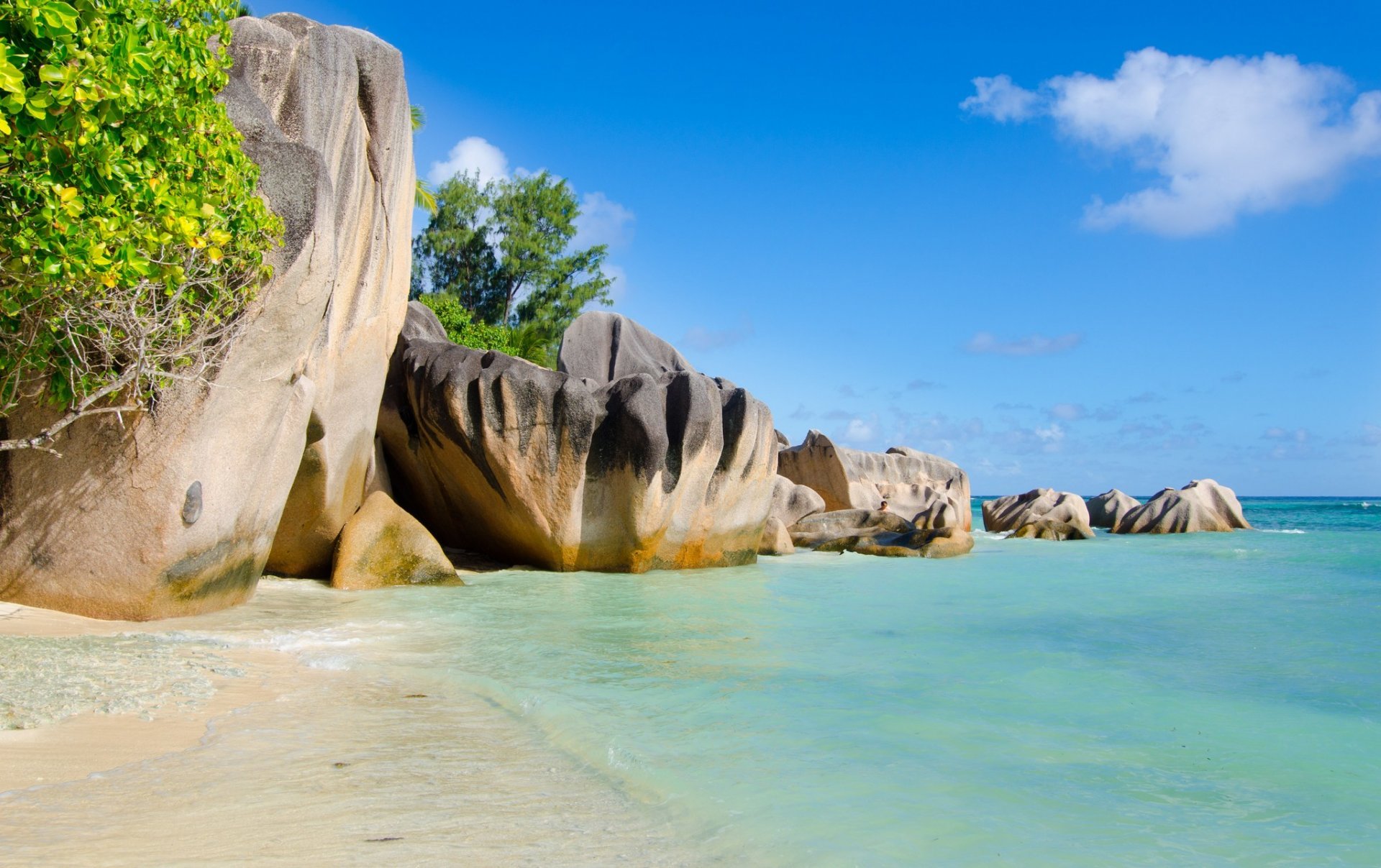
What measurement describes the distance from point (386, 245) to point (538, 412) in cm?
252

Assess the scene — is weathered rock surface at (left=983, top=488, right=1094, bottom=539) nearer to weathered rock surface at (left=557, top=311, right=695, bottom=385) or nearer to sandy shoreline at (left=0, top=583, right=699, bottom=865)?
weathered rock surface at (left=557, top=311, right=695, bottom=385)

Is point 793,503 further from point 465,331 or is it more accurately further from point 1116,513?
point 1116,513

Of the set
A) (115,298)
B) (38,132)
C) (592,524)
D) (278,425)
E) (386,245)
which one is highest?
(386,245)

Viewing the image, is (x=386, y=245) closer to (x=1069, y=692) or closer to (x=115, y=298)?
(x=115, y=298)

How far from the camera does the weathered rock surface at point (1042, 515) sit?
943 inches

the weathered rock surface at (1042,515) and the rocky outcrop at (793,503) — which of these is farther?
the weathered rock surface at (1042,515)

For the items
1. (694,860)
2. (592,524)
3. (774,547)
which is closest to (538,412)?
(592,524)

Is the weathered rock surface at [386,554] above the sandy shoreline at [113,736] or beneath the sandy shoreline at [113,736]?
above

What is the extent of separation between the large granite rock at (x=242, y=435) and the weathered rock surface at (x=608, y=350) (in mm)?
7065

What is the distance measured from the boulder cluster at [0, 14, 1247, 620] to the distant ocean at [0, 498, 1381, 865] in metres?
0.80

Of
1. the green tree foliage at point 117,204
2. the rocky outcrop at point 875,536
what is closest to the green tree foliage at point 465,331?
the rocky outcrop at point 875,536

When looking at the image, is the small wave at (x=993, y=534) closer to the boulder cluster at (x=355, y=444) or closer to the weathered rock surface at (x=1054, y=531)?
the weathered rock surface at (x=1054, y=531)

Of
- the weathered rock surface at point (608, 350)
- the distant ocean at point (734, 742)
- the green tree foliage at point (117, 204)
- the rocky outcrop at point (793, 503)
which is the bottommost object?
the distant ocean at point (734, 742)

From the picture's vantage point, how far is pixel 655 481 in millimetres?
11195
